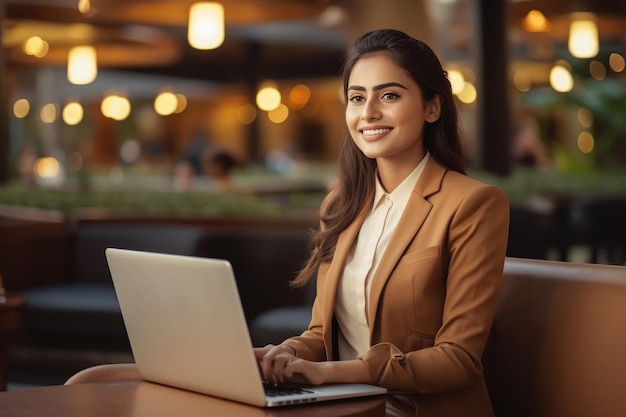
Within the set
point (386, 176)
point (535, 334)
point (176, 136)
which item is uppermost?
point (386, 176)

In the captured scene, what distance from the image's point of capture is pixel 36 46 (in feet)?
41.1

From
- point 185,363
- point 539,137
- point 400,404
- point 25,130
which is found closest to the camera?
point 185,363

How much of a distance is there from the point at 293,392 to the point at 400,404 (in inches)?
15.4

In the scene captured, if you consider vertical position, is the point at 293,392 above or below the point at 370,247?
A: below

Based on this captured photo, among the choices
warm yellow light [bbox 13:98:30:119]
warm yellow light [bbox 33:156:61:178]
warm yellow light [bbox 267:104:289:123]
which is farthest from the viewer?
warm yellow light [bbox 267:104:289:123]

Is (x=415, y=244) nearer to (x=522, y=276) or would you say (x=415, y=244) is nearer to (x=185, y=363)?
(x=522, y=276)

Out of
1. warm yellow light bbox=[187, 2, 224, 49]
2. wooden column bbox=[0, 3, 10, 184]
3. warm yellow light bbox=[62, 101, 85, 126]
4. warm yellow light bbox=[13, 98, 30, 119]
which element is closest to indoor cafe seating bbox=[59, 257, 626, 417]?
warm yellow light bbox=[187, 2, 224, 49]

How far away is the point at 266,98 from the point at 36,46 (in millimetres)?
10781

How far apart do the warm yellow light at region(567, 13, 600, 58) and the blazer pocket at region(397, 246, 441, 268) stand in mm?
7665

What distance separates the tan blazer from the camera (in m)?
2.40

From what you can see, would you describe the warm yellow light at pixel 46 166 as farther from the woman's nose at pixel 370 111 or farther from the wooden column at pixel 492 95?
the woman's nose at pixel 370 111

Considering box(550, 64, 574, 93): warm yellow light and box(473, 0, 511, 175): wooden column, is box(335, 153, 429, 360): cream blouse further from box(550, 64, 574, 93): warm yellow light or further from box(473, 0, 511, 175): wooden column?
box(550, 64, 574, 93): warm yellow light

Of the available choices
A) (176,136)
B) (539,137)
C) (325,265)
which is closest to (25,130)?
(176,136)

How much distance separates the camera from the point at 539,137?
2047cm
